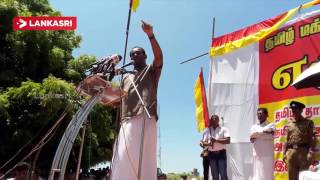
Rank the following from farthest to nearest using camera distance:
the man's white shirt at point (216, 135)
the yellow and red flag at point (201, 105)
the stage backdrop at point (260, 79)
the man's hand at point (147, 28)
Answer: the yellow and red flag at point (201, 105)
the stage backdrop at point (260, 79)
the man's white shirt at point (216, 135)
the man's hand at point (147, 28)

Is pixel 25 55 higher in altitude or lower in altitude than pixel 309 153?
higher

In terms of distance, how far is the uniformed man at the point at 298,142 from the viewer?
6.76m

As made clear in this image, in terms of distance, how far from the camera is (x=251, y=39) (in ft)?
31.3

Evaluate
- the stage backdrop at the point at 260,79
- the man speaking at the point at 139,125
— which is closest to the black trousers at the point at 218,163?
the stage backdrop at the point at 260,79

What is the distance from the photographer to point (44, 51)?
16531 millimetres

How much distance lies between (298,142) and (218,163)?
5.44 ft

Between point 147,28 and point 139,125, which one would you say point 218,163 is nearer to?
point 139,125

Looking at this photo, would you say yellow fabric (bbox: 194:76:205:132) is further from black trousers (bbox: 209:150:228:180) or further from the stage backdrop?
black trousers (bbox: 209:150:228:180)

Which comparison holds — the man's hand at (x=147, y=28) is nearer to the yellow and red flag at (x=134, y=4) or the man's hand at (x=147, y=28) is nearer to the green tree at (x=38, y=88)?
the yellow and red flag at (x=134, y=4)

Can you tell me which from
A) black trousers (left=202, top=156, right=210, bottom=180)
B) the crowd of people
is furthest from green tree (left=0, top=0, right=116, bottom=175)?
the crowd of people

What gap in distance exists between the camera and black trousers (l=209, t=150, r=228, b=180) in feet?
25.9

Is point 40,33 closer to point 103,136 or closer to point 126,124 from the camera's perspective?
point 103,136

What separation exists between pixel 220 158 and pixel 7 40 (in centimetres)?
1078

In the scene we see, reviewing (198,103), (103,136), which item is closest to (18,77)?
(103,136)
